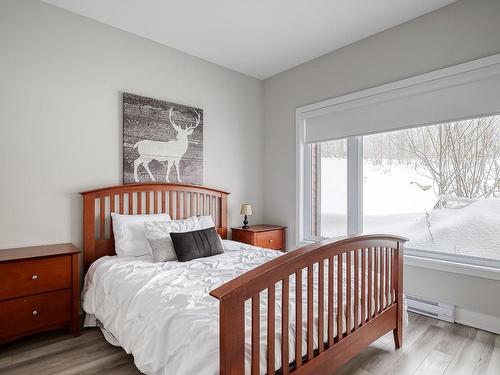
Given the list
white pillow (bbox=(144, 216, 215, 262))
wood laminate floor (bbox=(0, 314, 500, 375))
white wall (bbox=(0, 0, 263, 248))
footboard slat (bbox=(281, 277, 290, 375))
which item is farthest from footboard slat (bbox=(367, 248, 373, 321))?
white wall (bbox=(0, 0, 263, 248))

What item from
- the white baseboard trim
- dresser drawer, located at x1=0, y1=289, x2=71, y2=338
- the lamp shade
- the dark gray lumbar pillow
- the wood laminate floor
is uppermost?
the lamp shade

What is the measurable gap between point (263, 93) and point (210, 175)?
60.3 inches

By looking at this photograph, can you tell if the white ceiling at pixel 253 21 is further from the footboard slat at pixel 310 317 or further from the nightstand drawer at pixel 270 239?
the footboard slat at pixel 310 317

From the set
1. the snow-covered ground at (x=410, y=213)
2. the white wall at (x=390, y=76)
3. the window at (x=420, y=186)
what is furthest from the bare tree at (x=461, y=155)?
the white wall at (x=390, y=76)

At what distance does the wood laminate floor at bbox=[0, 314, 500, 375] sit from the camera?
194 centimetres

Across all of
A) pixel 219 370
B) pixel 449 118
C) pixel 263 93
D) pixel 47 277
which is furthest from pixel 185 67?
pixel 219 370

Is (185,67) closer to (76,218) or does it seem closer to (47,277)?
(76,218)

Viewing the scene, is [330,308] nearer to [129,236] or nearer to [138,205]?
[129,236]

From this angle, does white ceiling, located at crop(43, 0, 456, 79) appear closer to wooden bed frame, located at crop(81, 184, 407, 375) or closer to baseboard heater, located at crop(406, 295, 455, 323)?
wooden bed frame, located at crop(81, 184, 407, 375)

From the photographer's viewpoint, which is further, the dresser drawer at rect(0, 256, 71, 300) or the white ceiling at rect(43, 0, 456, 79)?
the white ceiling at rect(43, 0, 456, 79)

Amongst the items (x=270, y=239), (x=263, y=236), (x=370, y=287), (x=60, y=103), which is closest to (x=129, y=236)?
(x=60, y=103)

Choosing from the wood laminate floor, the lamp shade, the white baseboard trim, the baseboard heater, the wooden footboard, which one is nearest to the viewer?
the wooden footboard

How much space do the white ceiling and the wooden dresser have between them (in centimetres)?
216

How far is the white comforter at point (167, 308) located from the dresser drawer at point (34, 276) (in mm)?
234
